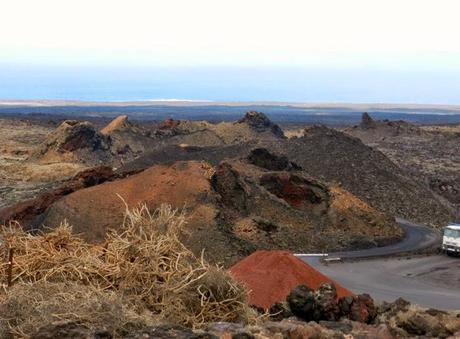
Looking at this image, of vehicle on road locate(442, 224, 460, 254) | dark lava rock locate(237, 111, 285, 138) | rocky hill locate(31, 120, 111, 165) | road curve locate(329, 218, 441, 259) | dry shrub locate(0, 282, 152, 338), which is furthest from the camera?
dark lava rock locate(237, 111, 285, 138)

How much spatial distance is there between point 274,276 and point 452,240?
53.7 feet

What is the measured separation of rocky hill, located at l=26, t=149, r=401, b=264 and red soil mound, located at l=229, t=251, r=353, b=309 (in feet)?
30.6

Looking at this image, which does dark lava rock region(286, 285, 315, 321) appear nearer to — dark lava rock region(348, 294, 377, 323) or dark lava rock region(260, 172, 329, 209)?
dark lava rock region(348, 294, 377, 323)

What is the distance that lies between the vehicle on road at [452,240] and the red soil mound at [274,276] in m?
14.5

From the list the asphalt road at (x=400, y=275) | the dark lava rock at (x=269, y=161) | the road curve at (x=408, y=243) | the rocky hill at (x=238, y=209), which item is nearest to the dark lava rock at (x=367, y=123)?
the dark lava rock at (x=269, y=161)

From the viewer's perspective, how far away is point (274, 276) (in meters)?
18.3

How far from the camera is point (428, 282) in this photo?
27297 millimetres

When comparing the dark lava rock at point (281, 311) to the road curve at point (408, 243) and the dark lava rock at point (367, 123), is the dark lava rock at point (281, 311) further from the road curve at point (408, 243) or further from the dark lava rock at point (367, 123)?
the dark lava rock at point (367, 123)

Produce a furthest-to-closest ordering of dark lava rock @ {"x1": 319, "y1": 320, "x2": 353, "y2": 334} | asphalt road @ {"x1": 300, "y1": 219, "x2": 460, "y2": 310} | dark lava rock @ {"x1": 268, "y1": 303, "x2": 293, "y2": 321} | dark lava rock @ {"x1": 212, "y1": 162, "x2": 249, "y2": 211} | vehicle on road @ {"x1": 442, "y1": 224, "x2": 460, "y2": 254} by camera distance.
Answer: dark lava rock @ {"x1": 212, "y1": 162, "x2": 249, "y2": 211}
vehicle on road @ {"x1": 442, "y1": 224, "x2": 460, "y2": 254}
asphalt road @ {"x1": 300, "y1": 219, "x2": 460, "y2": 310}
dark lava rock @ {"x1": 268, "y1": 303, "x2": 293, "y2": 321}
dark lava rock @ {"x1": 319, "y1": 320, "x2": 353, "y2": 334}

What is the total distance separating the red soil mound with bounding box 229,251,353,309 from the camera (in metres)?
17.2

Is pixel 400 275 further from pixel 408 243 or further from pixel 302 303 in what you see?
pixel 302 303

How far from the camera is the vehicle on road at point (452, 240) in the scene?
3192cm

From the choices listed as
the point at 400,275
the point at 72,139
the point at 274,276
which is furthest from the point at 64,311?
the point at 72,139

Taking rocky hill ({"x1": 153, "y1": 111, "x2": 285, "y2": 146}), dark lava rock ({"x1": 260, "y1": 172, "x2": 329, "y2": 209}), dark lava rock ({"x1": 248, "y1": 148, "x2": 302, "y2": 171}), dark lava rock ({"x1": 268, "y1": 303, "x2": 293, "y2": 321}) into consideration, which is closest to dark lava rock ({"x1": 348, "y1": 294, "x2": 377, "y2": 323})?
dark lava rock ({"x1": 268, "y1": 303, "x2": 293, "y2": 321})
